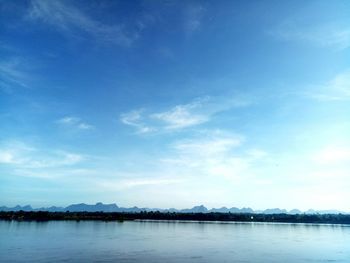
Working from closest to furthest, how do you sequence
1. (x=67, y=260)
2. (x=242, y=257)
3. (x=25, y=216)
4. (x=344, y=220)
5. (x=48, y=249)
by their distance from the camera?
1. (x=67, y=260)
2. (x=242, y=257)
3. (x=48, y=249)
4. (x=25, y=216)
5. (x=344, y=220)

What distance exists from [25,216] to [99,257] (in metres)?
159

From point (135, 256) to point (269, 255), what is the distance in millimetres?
21450

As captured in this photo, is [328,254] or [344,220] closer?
[328,254]

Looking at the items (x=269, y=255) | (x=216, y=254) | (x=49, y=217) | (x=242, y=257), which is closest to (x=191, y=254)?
(x=216, y=254)

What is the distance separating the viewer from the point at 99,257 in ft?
132

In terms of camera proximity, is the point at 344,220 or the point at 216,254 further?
the point at 344,220

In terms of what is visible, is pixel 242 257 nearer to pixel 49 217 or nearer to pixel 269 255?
pixel 269 255

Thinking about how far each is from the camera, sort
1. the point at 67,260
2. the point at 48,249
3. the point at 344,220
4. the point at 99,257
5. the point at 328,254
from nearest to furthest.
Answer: the point at 67,260 → the point at 99,257 → the point at 48,249 → the point at 328,254 → the point at 344,220

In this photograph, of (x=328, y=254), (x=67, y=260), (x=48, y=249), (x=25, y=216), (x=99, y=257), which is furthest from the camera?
(x=25, y=216)

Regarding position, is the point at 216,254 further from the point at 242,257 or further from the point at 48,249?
the point at 48,249

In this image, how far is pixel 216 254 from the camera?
1812 inches

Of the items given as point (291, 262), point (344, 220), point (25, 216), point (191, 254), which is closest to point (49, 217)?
point (25, 216)

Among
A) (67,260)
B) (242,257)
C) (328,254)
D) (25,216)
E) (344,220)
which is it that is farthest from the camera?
(344,220)

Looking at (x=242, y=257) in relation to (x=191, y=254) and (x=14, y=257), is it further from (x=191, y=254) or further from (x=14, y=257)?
(x=14, y=257)
